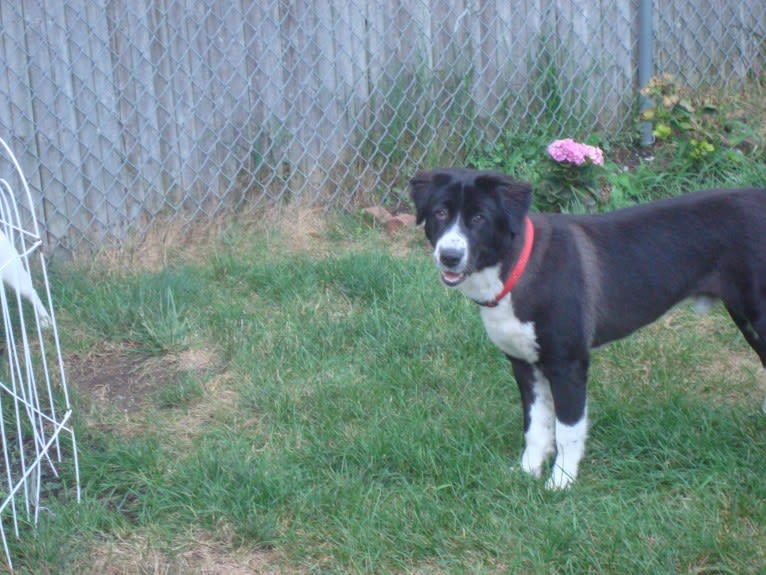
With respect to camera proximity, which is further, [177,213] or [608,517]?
[177,213]

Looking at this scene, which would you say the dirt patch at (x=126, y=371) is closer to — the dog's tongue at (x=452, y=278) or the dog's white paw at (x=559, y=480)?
the dog's tongue at (x=452, y=278)

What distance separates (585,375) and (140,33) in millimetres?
3478

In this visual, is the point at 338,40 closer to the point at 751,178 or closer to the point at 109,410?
the point at 751,178

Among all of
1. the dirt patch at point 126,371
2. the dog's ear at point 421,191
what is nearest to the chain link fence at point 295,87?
the dirt patch at point 126,371

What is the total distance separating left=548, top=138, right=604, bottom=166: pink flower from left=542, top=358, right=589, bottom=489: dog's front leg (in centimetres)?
262

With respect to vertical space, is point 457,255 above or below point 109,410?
above

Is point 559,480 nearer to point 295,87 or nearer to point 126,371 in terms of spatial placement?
point 126,371

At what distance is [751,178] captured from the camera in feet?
21.2

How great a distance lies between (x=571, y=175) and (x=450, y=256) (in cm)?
293

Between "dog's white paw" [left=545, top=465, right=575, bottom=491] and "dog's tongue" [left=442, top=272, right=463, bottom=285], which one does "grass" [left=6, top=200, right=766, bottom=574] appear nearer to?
"dog's white paw" [left=545, top=465, right=575, bottom=491]

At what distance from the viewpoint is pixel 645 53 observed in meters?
7.14

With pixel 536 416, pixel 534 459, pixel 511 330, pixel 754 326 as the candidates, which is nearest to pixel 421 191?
pixel 511 330

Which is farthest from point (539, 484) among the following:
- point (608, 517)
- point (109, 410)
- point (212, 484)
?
point (109, 410)

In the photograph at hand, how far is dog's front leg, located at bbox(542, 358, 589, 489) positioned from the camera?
150 inches
